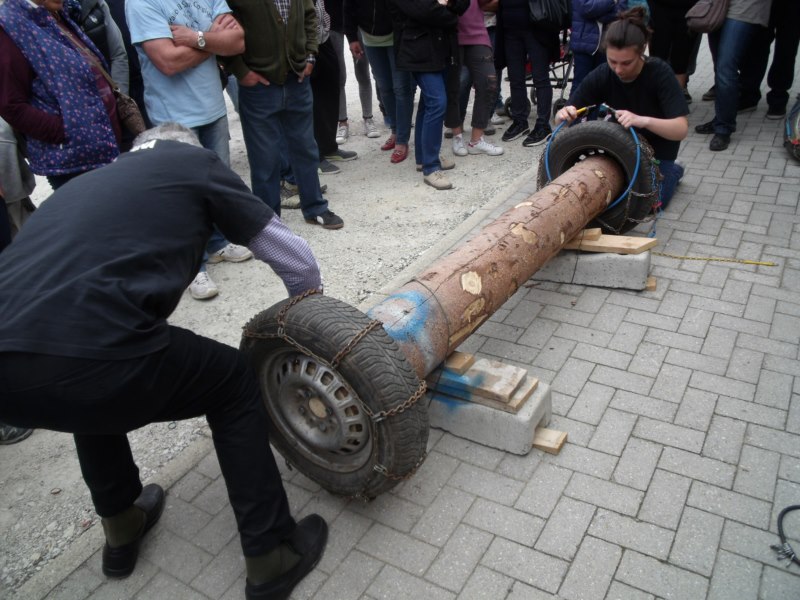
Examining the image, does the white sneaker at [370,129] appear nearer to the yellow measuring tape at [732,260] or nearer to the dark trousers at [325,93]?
the dark trousers at [325,93]

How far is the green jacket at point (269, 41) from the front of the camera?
4316mm

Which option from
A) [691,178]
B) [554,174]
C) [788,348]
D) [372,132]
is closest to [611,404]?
[788,348]

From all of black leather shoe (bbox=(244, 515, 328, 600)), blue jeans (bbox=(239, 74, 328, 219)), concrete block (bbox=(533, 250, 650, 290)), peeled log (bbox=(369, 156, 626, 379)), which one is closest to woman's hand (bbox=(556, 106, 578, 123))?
peeled log (bbox=(369, 156, 626, 379))

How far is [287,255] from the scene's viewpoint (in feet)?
7.95

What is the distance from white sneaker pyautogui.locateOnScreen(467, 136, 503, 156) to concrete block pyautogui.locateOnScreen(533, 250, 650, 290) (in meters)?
2.54

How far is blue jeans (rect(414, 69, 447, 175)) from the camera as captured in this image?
18.4 feet

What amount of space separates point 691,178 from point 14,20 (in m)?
4.76

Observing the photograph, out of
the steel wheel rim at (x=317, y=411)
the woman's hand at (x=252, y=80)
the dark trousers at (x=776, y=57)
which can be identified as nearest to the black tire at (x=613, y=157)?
the woman's hand at (x=252, y=80)

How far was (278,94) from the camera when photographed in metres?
4.59

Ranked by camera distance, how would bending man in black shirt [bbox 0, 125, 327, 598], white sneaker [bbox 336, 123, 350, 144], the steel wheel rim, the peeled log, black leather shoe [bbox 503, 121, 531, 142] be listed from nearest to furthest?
bending man in black shirt [bbox 0, 125, 327, 598] → the steel wheel rim → the peeled log → black leather shoe [bbox 503, 121, 531, 142] → white sneaker [bbox 336, 123, 350, 144]

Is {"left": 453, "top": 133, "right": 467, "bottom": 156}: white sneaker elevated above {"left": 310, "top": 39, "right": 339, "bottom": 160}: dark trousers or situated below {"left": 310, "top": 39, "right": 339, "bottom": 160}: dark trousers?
below

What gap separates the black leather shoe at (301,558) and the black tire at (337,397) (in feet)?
0.53

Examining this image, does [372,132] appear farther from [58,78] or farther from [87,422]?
[87,422]

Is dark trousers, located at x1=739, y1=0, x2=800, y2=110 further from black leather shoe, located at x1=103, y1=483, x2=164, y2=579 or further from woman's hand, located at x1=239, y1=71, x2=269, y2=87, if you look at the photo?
black leather shoe, located at x1=103, y1=483, x2=164, y2=579
